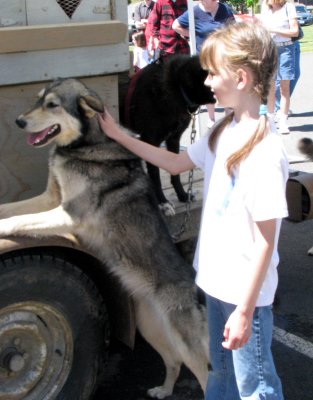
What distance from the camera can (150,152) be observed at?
2.54 meters

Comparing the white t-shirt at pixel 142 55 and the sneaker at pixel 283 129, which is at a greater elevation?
the white t-shirt at pixel 142 55

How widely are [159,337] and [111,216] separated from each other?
732 mm

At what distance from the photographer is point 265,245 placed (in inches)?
73.2

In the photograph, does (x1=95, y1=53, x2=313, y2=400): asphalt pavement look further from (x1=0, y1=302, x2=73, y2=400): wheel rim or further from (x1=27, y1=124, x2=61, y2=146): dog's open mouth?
(x1=27, y1=124, x2=61, y2=146): dog's open mouth

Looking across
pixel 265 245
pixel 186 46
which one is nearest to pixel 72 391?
pixel 265 245

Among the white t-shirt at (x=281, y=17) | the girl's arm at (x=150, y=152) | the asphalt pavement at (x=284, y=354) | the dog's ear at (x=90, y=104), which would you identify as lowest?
the asphalt pavement at (x=284, y=354)

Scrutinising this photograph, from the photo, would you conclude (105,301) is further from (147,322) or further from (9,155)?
(9,155)

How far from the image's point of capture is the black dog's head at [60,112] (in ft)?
8.20

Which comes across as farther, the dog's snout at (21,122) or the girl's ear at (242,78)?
the dog's snout at (21,122)

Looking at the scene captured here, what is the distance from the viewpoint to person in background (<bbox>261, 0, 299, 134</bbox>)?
26.3 ft

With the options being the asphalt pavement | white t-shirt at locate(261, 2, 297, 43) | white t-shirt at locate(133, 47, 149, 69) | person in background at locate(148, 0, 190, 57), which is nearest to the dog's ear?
the asphalt pavement

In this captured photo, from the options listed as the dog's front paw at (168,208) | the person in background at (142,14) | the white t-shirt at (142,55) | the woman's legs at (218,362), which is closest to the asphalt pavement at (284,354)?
the woman's legs at (218,362)

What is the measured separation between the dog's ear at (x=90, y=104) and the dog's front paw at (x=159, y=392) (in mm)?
1489

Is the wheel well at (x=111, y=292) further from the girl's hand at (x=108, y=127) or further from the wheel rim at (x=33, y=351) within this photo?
the girl's hand at (x=108, y=127)
